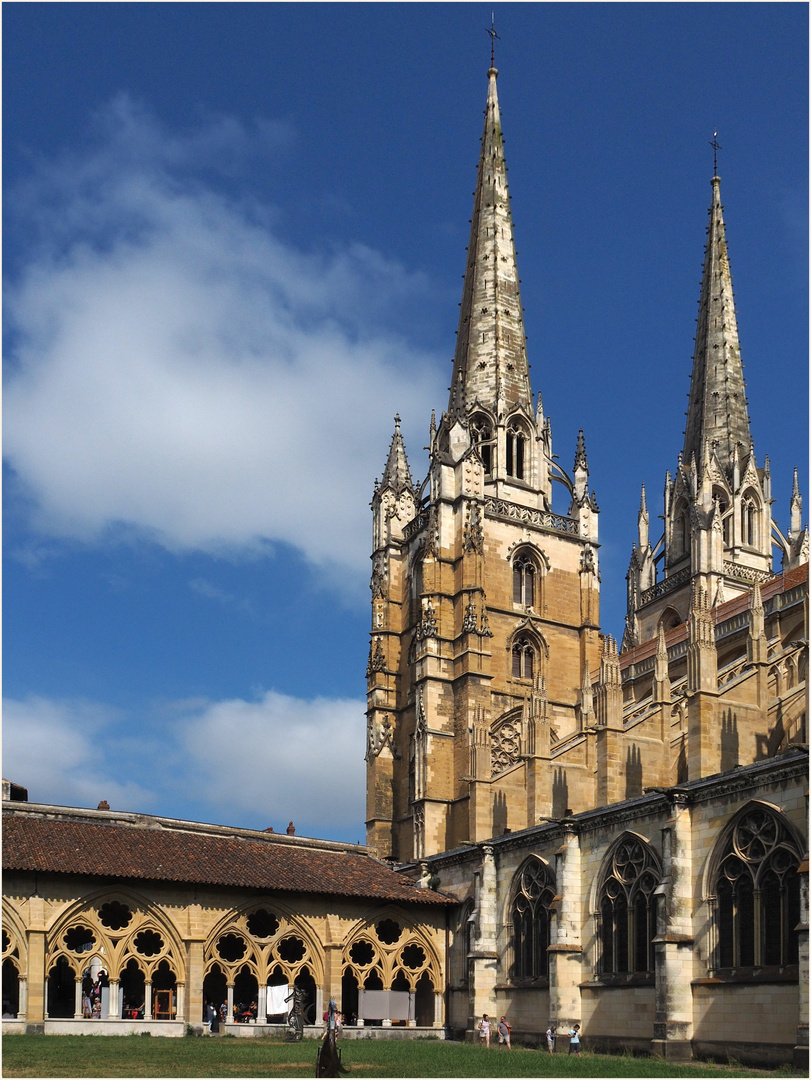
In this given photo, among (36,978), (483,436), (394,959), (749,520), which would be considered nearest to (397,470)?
(483,436)

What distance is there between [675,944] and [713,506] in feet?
124

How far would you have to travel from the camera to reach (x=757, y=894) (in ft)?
88.8

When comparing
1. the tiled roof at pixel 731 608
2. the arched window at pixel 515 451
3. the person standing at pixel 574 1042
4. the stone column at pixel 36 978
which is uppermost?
the arched window at pixel 515 451

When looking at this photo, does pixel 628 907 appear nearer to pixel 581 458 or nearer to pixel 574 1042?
pixel 574 1042

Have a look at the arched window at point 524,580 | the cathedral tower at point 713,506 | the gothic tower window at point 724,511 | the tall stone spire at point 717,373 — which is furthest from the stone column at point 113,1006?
the tall stone spire at point 717,373

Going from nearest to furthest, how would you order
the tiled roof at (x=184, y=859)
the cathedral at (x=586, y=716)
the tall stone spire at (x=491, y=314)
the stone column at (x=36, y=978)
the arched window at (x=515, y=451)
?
the cathedral at (x=586, y=716)
the stone column at (x=36, y=978)
the tiled roof at (x=184, y=859)
the arched window at (x=515, y=451)
the tall stone spire at (x=491, y=314)

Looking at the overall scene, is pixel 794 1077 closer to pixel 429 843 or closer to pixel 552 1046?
pixel 552 1046

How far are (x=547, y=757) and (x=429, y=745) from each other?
10.6 m

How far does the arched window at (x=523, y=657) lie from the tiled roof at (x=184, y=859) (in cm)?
1507

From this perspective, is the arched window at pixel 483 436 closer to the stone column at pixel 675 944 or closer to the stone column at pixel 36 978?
the stone column at pixel 675 944

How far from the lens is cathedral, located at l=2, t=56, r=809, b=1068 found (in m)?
28.5

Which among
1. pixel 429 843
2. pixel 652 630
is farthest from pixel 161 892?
pixel 652 630

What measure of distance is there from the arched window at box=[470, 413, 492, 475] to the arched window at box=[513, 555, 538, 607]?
5107 mm

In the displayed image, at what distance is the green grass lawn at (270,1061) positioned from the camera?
23.2m
